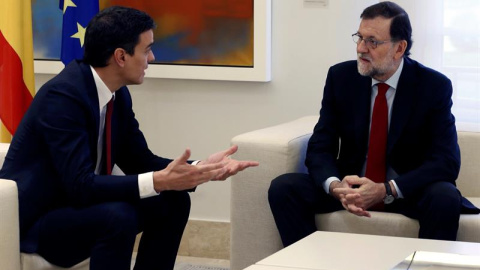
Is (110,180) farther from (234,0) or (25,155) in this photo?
(234,0)

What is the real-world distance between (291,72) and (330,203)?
1.22 m

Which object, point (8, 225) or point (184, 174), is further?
point (184, 174)

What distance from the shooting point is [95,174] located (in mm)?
2949

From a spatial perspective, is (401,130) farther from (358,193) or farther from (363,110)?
(358,193)

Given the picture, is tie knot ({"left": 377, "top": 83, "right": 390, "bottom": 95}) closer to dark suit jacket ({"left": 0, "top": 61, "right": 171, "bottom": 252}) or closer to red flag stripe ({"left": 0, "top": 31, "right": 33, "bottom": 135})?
dark suit jacket ({"left": 0, "top": 61, "right": 171, "bottom": 252})

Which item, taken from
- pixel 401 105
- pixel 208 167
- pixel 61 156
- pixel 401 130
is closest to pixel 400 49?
pixel 401 105

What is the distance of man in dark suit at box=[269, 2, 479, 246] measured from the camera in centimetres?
333

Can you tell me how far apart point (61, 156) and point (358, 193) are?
1148 millimetres

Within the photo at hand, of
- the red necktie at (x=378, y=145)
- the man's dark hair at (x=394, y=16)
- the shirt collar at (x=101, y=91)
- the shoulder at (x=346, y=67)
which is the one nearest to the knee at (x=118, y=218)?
the shirt collar at (x=101, y=91)

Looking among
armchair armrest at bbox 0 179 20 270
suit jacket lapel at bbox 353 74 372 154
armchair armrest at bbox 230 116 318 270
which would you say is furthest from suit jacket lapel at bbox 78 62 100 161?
suit jacket lapel at bbox 353 74 372 154

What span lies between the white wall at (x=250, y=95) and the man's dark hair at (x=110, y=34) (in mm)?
1495

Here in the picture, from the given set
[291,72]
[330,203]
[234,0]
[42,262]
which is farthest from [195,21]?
[42,262]

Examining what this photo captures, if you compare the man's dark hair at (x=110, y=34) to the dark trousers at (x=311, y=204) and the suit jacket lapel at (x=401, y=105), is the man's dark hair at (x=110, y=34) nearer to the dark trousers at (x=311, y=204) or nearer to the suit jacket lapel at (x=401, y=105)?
the dark trousers at (x=311, y=204)

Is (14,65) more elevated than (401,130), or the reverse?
(14,65)
